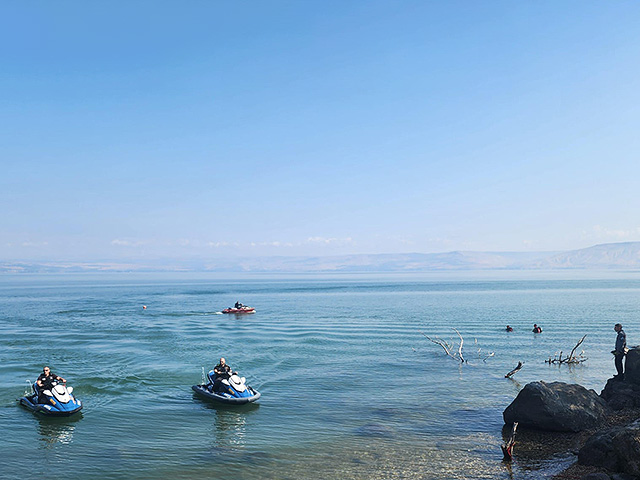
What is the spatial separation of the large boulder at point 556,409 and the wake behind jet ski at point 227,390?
13.2 meters

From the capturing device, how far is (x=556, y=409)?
2170 centimetres

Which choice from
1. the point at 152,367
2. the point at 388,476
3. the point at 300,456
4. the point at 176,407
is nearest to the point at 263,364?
the point at 152,367

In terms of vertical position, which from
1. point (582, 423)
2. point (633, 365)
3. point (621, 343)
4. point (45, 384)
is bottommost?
point (582, 423)

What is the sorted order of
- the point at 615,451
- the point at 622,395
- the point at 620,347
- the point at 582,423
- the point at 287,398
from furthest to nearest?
the point at 287,398, the point at 620,347, the point at 622,395, the point at 582,423, the point at 615,451

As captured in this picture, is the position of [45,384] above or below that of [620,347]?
below

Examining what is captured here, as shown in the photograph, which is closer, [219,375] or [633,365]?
[633,365]

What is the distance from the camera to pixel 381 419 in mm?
25328

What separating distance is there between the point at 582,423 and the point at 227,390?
56.2 feet

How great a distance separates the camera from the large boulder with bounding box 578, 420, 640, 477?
52.6 ft

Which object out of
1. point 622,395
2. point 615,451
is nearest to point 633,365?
point 622,395

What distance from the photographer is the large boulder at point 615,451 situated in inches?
631

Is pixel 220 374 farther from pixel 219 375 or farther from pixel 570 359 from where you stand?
pixel 570 359

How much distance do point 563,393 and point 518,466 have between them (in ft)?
17.8

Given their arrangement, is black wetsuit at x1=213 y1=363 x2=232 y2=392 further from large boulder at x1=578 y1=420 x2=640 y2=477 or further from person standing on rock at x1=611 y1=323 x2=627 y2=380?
person standing on rock at x1=611 y1=323 x2=627 y2=380
